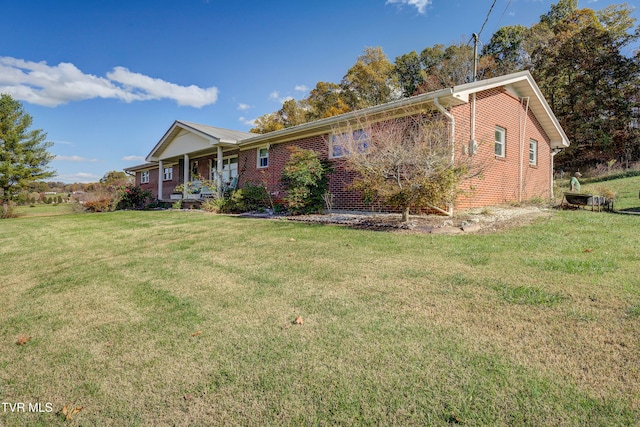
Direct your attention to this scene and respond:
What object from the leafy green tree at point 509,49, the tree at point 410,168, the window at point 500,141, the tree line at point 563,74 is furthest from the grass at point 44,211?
the leafy green tree at point 509,49

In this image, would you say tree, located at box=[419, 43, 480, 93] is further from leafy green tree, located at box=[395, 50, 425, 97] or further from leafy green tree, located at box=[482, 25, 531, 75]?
leafy green tree, located at box=[482, 25, 531, 75]

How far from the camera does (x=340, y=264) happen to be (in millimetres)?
4684

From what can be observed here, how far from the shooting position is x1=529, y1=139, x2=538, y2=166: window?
1409 centimetres

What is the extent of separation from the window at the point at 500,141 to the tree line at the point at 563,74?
16587 mm

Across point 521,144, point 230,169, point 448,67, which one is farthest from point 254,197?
point 448,67

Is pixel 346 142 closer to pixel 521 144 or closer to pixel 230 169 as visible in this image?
pixel 521 144

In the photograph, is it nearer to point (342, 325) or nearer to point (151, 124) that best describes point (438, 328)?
point (342, 325)

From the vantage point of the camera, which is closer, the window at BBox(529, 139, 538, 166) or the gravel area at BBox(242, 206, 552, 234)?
the gravel area at BBox(242, 206, 552, 234)

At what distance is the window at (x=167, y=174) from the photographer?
906 inches

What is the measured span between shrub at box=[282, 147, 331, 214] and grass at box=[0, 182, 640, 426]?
5532 mm

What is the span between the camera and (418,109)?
9141mm

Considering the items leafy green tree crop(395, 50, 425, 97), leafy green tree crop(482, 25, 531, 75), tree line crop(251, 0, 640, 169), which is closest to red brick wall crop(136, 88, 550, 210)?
tree line crop(251, 0, 640, 169)

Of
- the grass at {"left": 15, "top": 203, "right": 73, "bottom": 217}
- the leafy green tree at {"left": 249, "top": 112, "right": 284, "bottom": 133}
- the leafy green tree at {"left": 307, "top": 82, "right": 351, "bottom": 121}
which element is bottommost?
the grass at {"left": 15, "top": 203, "right": 73, "bottom": 217}

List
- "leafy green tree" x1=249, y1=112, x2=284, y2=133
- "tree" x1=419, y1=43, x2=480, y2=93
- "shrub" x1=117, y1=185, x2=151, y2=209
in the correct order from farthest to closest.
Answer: "leafy green tree" x1=249, y1=112, x2=284, y2=133 < "tree" x1=419, y1=43, x2=480, y2=93 < "shrub" x1=117, y1=185, x2=151, y2=209
